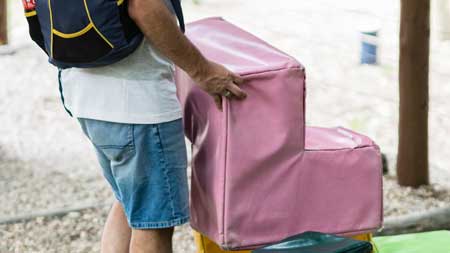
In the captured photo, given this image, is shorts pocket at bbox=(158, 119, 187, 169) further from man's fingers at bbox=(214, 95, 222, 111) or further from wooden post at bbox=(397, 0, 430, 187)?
wooden post at bbox=(397, 0, 430, 187)

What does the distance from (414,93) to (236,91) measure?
1985 millimetres

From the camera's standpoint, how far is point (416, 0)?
3.83 m

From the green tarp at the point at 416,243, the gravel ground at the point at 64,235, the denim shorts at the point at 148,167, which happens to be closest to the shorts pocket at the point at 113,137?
the denim shorts at the point at 148,167

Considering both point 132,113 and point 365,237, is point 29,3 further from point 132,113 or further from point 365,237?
point 365,237

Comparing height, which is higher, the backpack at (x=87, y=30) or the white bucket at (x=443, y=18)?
the backpack at (x=87, y=30)

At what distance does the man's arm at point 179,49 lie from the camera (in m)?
2.05

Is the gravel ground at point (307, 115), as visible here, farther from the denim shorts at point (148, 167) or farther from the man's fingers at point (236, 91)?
the man's fingers at point (236, 91)

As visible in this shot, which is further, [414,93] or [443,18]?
[443,18]

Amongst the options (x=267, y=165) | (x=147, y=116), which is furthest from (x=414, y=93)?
(x=147, y=116)

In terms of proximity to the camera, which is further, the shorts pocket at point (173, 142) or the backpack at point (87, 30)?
the shorts pocket at point (173, 142)

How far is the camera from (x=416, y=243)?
9.95 ft

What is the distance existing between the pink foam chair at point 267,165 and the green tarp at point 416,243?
0.59 meters

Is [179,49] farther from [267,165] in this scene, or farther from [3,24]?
[3,24]

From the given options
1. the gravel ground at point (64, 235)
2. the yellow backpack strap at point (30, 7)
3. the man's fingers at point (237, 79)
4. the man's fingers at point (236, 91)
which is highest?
the yellow backpack strap at point (30, 7)
